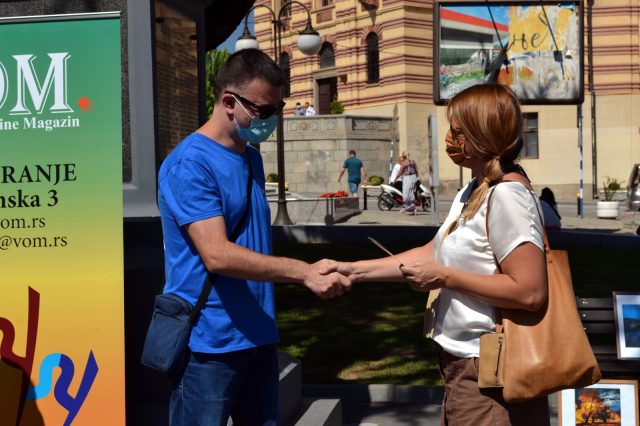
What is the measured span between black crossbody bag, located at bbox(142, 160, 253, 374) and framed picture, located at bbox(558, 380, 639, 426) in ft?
8.01

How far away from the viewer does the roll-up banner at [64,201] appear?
3.48 m

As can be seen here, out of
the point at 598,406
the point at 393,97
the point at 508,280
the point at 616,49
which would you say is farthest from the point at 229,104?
the point at 616,49

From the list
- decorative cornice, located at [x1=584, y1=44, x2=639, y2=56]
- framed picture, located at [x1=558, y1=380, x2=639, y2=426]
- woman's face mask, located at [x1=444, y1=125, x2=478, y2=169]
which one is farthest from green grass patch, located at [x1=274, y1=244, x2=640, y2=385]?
decorative cornice, located at [x1=584, y1=44, x2=639, y2=56]

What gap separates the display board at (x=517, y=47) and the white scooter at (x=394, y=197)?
12.4m

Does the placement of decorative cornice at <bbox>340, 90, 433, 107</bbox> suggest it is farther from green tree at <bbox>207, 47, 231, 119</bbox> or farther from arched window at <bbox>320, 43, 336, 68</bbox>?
green tree at <bbox>207, 47, 231, 119</bbox>

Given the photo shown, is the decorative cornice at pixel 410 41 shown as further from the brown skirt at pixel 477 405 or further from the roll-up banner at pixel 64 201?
the brown skirt at pixel 477 405

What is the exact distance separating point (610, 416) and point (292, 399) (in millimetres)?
1935

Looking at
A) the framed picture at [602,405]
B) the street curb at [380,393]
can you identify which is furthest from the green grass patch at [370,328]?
the framed picture at [602,405]

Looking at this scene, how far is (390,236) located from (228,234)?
11189 mm

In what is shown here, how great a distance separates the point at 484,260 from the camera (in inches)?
97.4

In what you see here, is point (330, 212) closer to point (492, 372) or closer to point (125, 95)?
point (125, 95)

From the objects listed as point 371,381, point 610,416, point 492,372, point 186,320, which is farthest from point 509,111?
point 371,381

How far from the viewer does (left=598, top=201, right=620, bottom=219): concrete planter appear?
21.5 metres

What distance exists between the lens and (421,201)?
24.9 meters
